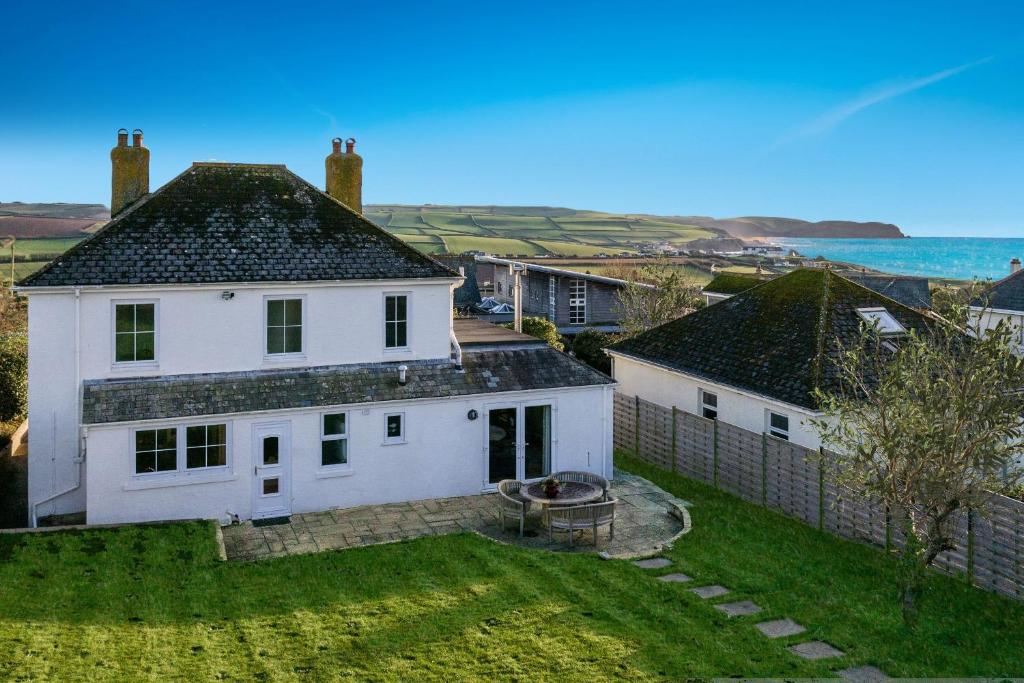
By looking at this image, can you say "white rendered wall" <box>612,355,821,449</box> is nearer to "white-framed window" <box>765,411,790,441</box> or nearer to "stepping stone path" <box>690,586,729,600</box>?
"white-framed window" <box>765,411,790,441</box>

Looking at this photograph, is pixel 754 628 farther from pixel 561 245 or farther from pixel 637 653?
pixel 561 245

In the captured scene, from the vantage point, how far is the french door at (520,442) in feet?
67.4

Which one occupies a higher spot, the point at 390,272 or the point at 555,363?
the point at 390,272

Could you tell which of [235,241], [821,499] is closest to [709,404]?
[821,499]

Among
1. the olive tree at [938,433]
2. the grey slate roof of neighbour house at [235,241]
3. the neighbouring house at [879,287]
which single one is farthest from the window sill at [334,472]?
the neighbouring house at [879,287]

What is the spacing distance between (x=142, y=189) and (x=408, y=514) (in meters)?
12.1

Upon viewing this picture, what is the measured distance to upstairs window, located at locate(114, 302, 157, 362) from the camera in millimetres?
17953

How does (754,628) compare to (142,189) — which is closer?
(754,628)

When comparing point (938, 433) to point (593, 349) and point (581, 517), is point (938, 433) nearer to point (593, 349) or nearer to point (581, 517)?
point (581, 517)

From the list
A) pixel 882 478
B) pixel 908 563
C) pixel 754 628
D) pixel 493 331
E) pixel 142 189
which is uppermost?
pixel 142 189

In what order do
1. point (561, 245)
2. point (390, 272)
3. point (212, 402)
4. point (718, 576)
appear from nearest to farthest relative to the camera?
point (718, 576)
point (212, 402)
point (390, 272)
point (561, 245)

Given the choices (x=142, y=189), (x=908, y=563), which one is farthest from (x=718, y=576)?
(x=142, y=189)

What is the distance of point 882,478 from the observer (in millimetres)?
12844

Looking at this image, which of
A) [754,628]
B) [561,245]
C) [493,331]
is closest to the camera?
[754,628]
